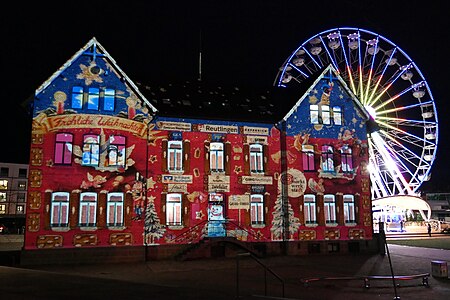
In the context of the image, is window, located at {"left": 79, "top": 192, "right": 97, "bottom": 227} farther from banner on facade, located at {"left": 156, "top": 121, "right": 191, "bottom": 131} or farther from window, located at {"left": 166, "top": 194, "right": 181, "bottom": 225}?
banner on facade, located at {"left": 156, "top": 121, "right": 191, "bottom": 131}

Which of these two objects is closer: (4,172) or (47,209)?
(47,209)

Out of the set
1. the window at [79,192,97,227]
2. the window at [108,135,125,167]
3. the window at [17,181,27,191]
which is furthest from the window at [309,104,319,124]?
the window at [17,181,27,191]

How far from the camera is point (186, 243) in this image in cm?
2566

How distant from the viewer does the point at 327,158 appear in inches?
1161

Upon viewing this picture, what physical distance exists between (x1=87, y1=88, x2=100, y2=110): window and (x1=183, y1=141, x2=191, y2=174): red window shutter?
6.04m

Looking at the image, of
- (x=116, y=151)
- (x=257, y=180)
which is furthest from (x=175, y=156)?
(x=257, y=180)

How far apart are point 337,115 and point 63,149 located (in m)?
19.2

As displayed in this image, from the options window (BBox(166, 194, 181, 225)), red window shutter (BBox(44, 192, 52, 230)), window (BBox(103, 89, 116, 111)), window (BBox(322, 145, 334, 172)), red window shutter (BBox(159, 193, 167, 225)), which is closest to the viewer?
red window shutter (BBox(44, 192, 52, 230))

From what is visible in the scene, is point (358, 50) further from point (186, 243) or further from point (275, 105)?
point (186, 243)

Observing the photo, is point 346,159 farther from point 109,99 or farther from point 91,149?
point 91,149

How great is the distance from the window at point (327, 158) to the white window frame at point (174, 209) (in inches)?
422

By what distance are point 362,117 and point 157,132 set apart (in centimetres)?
1561

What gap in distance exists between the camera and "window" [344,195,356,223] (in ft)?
96.2

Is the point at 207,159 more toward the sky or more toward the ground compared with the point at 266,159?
more toward the ground
